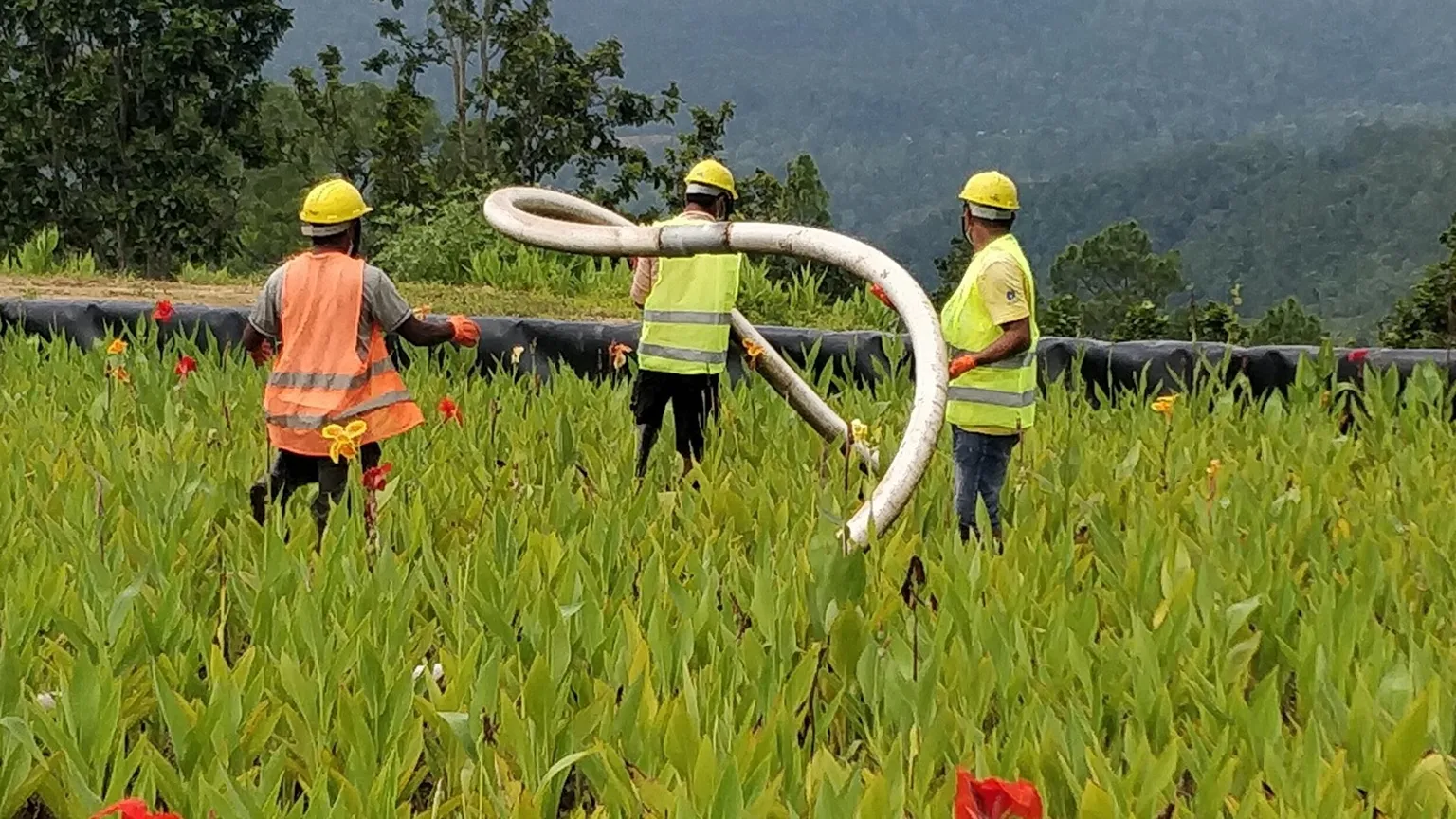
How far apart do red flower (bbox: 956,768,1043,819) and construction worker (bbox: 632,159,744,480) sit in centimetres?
330

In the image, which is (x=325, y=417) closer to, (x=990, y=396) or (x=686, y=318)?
(x=686, y=318)

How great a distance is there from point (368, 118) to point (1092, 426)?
149 ft

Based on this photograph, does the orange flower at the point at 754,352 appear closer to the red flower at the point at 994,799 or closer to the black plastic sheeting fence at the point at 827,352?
the black plastic sheeting fence at the point at 827,352

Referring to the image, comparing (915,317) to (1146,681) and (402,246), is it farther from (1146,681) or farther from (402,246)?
(402,246)

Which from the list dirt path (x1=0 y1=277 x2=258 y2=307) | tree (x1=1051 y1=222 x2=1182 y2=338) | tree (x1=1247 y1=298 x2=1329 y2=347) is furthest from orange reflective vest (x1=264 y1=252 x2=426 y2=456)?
tree (x1=1051 y1=222 x2=1182 y2=338)

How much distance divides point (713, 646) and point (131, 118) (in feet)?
75.5

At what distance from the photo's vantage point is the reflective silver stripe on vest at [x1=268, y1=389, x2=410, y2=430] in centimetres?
375

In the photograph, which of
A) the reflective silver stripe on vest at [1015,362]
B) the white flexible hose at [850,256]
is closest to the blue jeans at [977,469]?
the reflective silver stripe on vest at [1015,362]

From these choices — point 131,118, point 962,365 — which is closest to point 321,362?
point 962,365

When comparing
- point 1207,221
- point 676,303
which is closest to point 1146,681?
point 676,303

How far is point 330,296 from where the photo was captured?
3.74m

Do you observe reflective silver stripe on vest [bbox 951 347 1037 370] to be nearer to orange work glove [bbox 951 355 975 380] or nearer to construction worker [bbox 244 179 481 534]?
orange work glove [bbox 951 355 975 380]

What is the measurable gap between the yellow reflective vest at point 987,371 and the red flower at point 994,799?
2.65 metres

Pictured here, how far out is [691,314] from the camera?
4.70 m
